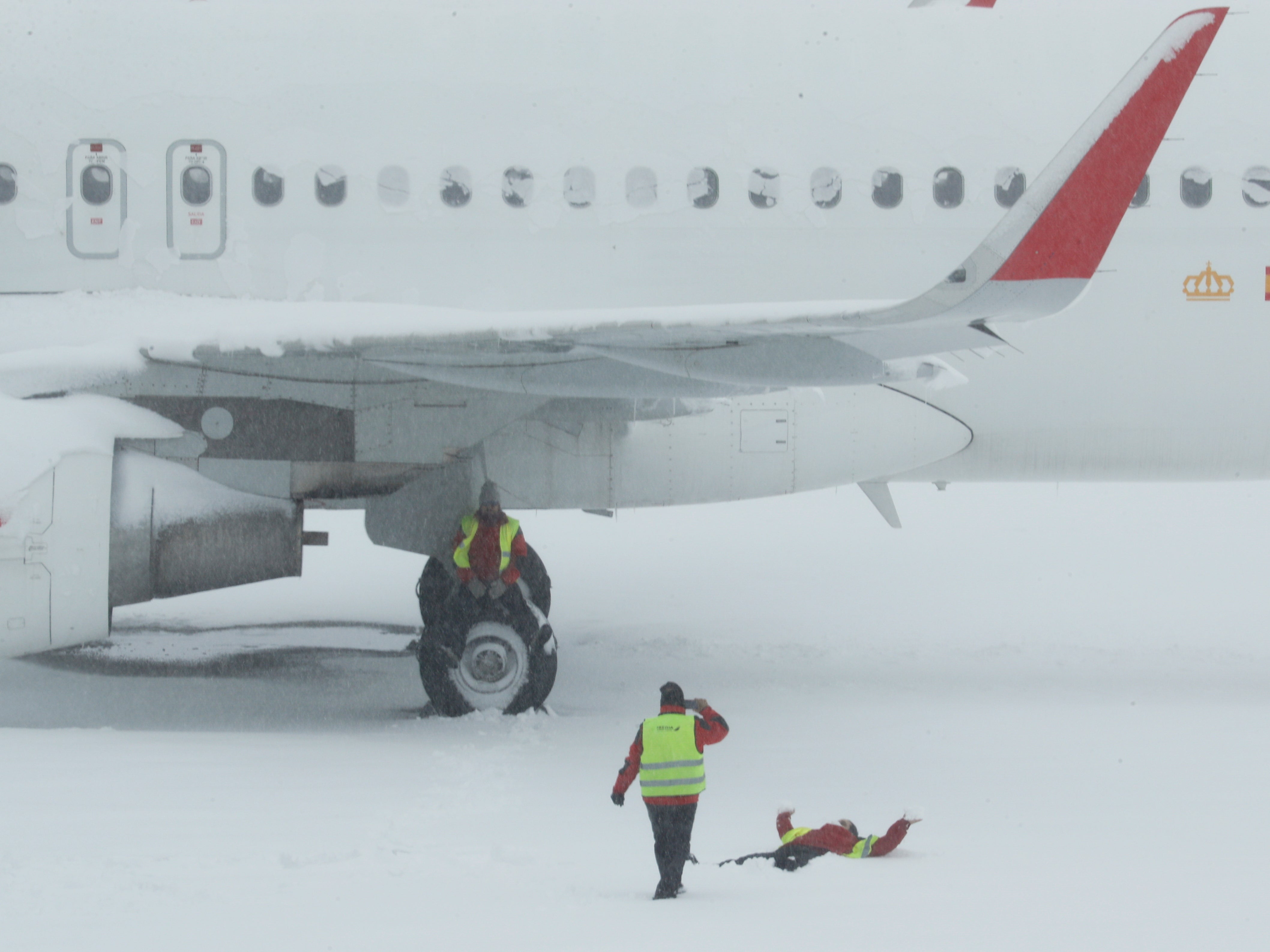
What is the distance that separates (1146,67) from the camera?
214 inches

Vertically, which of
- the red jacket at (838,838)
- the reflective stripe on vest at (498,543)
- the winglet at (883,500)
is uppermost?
the winglet at (883,500)

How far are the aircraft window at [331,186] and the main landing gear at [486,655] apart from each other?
250 centimetres

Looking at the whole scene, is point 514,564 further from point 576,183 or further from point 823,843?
point 823,843

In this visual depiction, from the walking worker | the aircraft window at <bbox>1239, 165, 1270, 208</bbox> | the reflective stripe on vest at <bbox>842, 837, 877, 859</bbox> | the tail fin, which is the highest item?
the aircraft window at <bbox>1239, 165, 1270, 208</bbox>

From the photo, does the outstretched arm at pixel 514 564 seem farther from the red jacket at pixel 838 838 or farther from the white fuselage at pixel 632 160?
the red jacket at pixel 838 838

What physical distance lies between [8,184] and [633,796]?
534 centimetres

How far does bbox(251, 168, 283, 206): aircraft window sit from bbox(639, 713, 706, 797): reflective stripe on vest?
14.9ft

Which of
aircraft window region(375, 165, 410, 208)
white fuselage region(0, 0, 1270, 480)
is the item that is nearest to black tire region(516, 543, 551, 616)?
white fuselage region(0, 0, 1270, 480)

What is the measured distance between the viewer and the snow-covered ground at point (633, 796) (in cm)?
460

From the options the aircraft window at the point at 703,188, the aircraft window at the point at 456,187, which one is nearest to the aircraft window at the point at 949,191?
the aircraft window at the point at 703,188

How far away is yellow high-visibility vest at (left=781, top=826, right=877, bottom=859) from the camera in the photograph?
5.55 meters

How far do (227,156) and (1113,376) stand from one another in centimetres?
588

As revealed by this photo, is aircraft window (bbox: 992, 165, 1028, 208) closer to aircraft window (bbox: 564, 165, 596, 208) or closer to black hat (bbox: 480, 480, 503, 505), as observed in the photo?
aircraft window (bbox: 564, 165, 596, 208)

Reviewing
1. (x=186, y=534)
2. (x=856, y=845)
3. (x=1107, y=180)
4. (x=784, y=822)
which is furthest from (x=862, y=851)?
(x=186, y=534)
